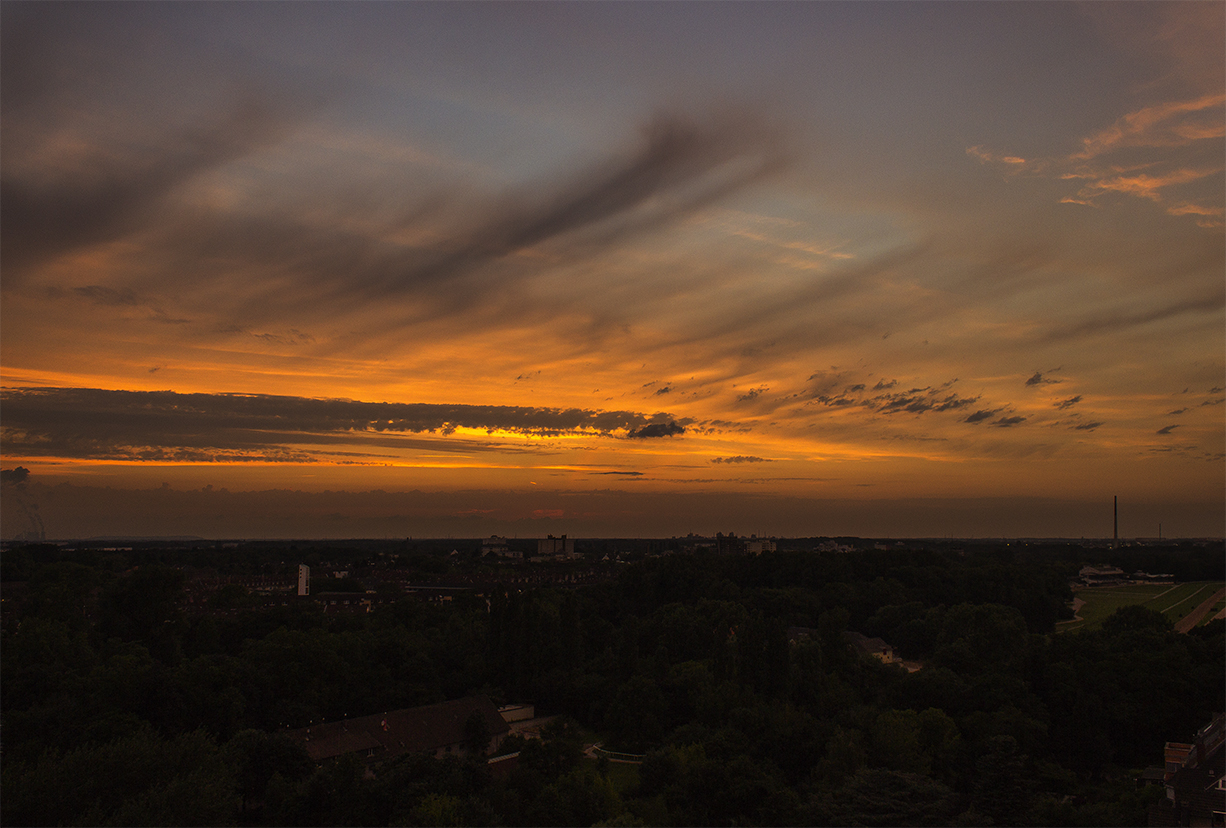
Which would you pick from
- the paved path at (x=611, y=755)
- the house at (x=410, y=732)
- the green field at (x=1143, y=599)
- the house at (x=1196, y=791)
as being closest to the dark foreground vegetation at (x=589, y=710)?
the house at (x=1196, y=791)

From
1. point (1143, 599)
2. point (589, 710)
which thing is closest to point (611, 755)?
point (589, 710)

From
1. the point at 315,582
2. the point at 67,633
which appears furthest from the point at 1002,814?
the point at 315,582

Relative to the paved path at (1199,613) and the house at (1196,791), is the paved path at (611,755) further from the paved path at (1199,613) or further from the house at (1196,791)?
the paved path at (1199,613)

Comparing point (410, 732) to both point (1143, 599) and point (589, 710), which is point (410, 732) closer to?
point (589, 710)

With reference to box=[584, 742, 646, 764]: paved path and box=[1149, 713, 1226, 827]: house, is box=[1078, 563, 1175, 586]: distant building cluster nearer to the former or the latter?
box=[1149, 713, 1226, 827]: house

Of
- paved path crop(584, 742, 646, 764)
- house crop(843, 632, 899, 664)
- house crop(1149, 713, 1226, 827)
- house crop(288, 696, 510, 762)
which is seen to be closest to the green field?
house crop(843, 632, 899, 664)

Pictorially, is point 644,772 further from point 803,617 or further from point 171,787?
point 803,617

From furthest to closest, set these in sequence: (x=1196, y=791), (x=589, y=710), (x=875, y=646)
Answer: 1. (x=875, y=646)
2. (x=589, y=710)
3. (x=1196, y=791)
